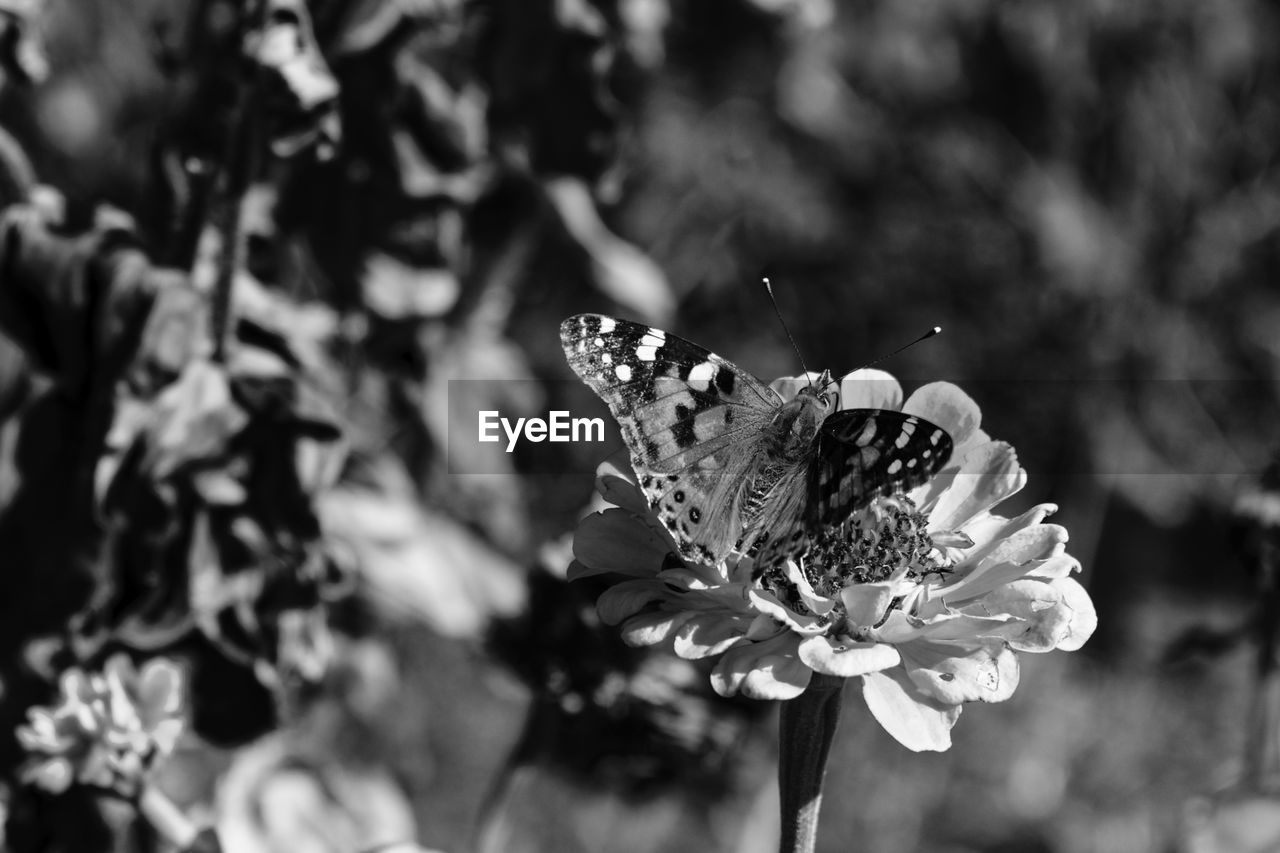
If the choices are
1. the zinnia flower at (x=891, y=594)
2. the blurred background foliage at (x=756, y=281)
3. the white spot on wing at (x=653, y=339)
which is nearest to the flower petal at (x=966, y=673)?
the zinnia flower at (x=891, y=594)

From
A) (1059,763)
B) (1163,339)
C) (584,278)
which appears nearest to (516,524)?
(584,278)

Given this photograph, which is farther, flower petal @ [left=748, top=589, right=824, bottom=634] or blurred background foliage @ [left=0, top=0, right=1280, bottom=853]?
blurred background foliage @ [left=0, top=0, right=1280, bottom=853]

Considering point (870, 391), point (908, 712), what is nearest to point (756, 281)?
point (870, 391)

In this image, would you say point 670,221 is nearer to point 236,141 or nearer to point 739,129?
point 739,129

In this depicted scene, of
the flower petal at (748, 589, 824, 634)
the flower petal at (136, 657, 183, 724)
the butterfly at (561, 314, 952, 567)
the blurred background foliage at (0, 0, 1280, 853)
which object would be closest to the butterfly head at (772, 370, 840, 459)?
the butterfly at (561, 314, 952, 567)

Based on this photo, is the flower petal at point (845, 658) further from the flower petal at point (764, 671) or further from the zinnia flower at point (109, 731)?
the zinnia flower at point (109, 731)

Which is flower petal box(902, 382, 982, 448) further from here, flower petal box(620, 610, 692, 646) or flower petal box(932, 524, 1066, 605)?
flower petal box(620, 610, 692, 646)
